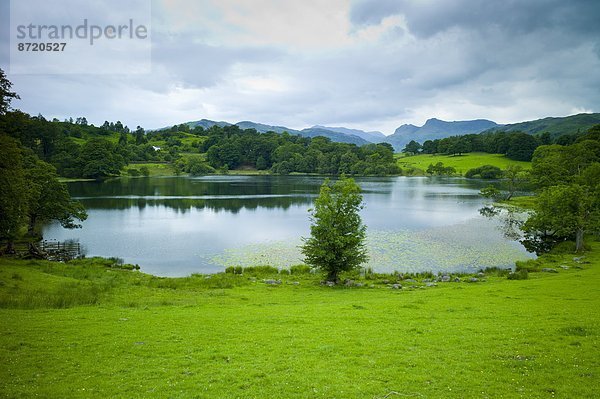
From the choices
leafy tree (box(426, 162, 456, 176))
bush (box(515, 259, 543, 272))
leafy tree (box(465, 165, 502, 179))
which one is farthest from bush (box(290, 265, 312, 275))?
leafy tree (box(426, 162, 456, 176))

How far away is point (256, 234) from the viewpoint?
57.1m

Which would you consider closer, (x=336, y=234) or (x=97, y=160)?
(x=336, y=234)

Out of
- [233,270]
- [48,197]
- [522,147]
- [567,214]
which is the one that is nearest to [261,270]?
[233,270]

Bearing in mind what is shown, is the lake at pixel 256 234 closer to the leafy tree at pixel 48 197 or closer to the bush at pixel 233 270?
the bush at pixel 233 270

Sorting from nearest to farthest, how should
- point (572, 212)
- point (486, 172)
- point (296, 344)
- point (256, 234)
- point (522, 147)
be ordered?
point (296, 344) < point (572, 212) < point (256, 234) < point (486, 172) < point (522, 147)

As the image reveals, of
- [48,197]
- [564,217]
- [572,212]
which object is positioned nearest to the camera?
[564,217]

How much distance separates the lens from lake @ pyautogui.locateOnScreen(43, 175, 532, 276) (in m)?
43.1

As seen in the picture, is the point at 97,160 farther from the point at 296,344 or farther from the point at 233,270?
the point at 296,344

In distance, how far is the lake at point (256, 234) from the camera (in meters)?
43.1

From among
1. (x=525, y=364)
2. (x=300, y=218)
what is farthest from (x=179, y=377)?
(x=300, y=218)

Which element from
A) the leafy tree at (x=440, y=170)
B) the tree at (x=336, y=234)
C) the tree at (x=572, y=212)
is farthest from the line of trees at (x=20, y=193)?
the leafy tree at (x=440, y=170)

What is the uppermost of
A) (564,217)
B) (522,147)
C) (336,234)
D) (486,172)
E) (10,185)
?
(522,147)

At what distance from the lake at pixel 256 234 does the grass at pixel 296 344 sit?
651 inches

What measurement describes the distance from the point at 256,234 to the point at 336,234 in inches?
1017
